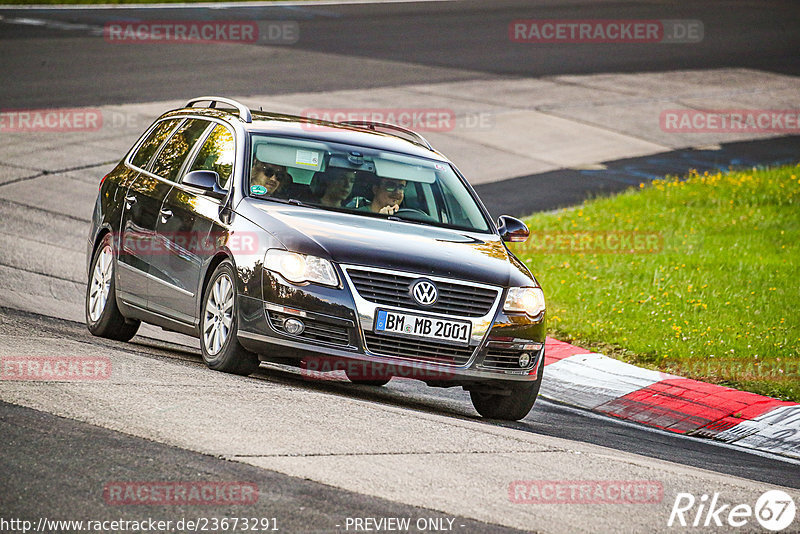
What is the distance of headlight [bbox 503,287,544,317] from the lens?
805cm

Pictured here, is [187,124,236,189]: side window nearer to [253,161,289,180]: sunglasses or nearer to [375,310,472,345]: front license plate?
[253,161,289,180]: sunglasses

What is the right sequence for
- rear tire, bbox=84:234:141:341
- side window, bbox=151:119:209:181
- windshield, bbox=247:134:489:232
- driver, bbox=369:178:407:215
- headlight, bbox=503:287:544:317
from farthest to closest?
rear tire, bbox=84:234:141:341
side window, bbox=151:119:209:181
driver, bbox=369:178:407:215
windshield, bbox=247:134:489:232
headlight, bbox=503:287:544:317

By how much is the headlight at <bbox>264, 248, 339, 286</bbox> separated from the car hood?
0.05 meters

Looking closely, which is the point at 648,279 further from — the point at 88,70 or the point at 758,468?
the point at 88,70

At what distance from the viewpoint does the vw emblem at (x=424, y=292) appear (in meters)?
7.68

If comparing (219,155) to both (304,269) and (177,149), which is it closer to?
(177,149)

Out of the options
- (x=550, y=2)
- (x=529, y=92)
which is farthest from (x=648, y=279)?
(x=550, y=2)

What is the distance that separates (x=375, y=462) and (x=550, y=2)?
37798 mm

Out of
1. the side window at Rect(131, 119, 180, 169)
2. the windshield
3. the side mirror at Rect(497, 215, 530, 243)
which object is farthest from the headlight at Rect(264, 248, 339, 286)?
the side window at Rect(131, 119, 180, 169)

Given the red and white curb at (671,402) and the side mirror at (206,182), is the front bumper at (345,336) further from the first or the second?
the red and white curb at (671,402)

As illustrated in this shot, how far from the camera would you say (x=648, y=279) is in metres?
13.6

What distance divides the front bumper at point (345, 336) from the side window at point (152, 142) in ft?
8.38

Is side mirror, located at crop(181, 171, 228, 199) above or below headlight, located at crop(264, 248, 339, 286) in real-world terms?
above

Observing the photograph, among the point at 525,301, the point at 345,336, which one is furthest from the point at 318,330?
the point at 525,301
